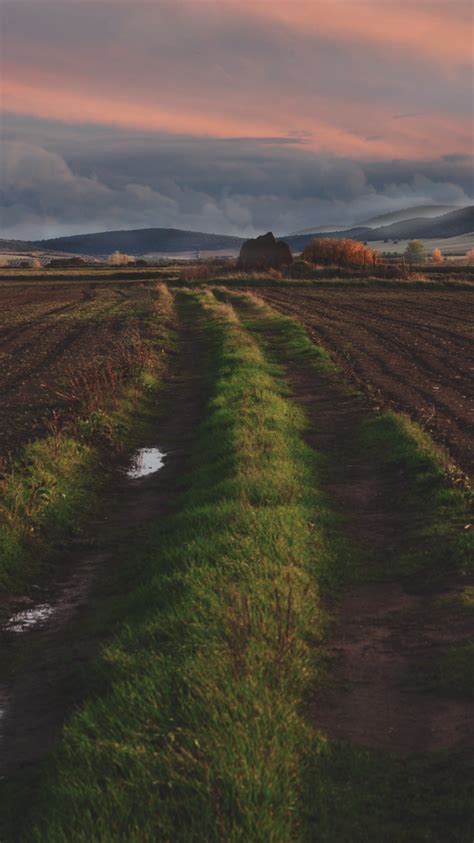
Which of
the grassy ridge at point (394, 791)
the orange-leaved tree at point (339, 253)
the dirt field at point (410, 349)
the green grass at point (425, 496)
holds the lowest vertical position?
the grassy ridge at point (394, 791)

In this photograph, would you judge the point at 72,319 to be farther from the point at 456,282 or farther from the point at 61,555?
the point at 456,282

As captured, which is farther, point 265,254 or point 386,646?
point 265,254

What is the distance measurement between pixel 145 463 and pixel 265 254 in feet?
237

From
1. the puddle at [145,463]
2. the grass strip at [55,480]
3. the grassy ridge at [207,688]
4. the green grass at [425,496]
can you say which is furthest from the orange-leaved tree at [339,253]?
the grassy ridge at [207,688]

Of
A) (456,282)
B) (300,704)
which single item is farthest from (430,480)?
(456,282)

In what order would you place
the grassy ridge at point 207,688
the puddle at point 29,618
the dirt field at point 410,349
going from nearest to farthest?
1. the grassy ridge at point 207,688
2. the puddle at point 29,618
3. the dirt field at point 410,349

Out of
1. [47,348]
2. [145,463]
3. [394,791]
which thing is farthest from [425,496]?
[47,348]

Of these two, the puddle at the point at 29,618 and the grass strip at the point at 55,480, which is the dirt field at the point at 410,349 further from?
the puddle at the point at 29,618

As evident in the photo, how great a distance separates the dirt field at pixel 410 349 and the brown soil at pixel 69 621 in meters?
4.53

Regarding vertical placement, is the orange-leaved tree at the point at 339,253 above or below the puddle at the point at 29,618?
above

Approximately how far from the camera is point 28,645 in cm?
705

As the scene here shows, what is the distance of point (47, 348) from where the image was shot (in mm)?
26219

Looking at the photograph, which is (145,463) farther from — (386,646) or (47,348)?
(47,348)

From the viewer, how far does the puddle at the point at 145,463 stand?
12.3 meters
